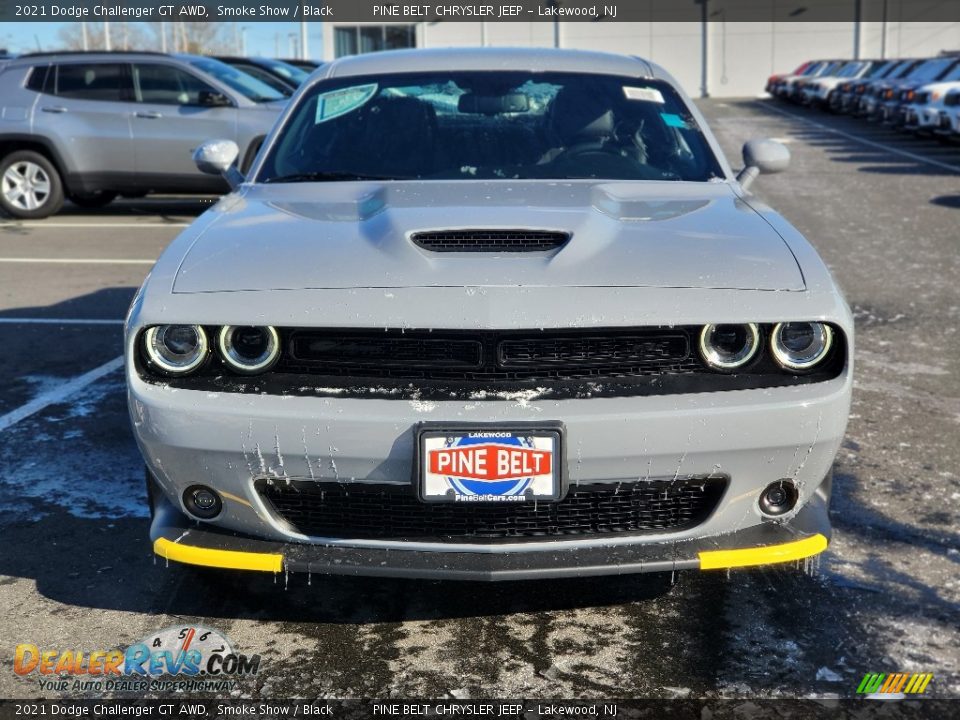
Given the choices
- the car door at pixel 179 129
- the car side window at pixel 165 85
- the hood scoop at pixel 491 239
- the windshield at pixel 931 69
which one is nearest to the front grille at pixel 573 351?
the hood scoop at pixel 491 239

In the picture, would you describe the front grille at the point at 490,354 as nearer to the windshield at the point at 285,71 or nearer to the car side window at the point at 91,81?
the car side window at the point at 91,81

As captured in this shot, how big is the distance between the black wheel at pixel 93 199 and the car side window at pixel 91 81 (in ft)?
3.65

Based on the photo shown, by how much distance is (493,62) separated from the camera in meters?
4.48

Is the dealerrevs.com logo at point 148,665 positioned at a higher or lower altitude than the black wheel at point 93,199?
higher

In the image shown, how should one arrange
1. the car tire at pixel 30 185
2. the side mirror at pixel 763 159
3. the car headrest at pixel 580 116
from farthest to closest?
the car tire at pixel 30 185 < the side mirror at pixel 763 159 < the car headrest at pixel 580 116

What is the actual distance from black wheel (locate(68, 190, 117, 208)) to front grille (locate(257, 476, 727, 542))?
1039 cm

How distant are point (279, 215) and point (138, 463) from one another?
4.97 ft

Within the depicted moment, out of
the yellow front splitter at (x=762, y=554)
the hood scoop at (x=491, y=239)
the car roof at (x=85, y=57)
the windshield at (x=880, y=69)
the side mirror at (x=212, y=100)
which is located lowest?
the windshield at (x=880, y=69)

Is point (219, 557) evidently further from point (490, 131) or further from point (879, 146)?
point (879, 146)

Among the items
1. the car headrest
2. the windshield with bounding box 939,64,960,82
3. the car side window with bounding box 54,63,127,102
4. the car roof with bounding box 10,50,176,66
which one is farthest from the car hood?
the windshield with bounding box 939,64,960,82

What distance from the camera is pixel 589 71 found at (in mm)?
4480

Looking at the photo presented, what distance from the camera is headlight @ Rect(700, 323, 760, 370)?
110 inches

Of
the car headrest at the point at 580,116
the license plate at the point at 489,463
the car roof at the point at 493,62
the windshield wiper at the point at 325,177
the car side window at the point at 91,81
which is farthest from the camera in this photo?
the car side window at the point at 91,81

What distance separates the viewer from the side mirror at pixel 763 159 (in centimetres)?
435
